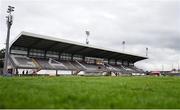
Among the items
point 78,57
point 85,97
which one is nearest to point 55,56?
point 78,57

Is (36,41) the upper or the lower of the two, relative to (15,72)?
upper

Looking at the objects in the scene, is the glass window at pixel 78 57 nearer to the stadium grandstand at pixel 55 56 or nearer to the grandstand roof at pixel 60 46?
the stadium grandstand at pixel 55 56

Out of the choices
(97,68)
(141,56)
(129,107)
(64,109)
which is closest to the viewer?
(64,109)

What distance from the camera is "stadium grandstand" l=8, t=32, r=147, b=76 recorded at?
2330 inches

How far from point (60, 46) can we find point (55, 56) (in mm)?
5363

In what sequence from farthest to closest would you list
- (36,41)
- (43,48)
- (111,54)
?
(111,54)
(43,48)
(36,41)

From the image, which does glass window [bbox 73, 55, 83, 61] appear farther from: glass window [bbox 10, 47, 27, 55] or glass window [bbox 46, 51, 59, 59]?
glass window [bbox 10, 47, 27, 55]

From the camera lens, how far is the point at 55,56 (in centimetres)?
7288

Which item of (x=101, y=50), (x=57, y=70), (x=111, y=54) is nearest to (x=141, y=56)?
(x=111, y=54)

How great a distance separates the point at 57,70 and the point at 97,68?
18.9m

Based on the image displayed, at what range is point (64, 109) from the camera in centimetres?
505

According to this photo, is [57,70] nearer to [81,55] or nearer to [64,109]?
[81,55]

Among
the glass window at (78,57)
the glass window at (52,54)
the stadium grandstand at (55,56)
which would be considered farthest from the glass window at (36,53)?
the glass window at (78,57)

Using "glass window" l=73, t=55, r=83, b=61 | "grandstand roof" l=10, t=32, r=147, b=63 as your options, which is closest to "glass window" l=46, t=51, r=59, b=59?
"grandstand roof" l=10, t=32, r=147, b=63
